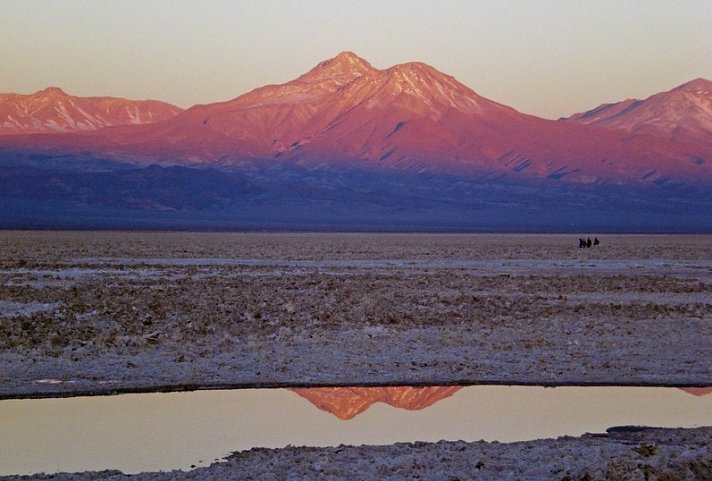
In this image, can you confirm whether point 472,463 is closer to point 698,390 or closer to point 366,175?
point 698,390

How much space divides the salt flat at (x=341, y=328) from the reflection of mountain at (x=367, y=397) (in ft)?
1.19

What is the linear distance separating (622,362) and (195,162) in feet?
519

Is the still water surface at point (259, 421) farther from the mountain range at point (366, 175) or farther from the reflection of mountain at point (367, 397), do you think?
the mountain range at point (366, 175)

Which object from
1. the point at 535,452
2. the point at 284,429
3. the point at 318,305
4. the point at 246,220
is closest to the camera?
the point at 535,452

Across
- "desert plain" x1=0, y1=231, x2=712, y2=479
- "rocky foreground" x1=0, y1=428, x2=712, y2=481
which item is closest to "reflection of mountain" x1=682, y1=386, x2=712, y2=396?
"desert plain" x1=0, y1=231, x2=712, y2=479

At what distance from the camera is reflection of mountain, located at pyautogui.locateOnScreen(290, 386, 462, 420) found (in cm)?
1279

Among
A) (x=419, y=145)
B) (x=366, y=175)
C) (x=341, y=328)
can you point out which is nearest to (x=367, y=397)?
(x=341, y=328)

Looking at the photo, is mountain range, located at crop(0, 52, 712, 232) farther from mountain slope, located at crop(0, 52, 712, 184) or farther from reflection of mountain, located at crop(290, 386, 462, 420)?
reflection of mountain, located at crop(290, 386, 462, 420)

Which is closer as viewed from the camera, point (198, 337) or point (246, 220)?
point (198, 337)

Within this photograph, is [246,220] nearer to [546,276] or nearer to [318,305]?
[546,276]

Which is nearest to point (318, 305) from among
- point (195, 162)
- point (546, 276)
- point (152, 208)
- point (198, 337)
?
point (198, 337)

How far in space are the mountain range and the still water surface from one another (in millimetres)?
88658

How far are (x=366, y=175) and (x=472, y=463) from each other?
157 meters

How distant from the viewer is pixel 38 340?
16.7 metres
